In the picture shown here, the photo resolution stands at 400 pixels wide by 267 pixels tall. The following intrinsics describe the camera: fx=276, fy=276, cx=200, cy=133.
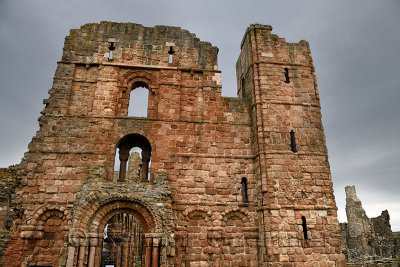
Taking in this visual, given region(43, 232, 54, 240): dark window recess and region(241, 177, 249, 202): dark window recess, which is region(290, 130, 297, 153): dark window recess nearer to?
region(241, 177, 249, 202): dark window recess

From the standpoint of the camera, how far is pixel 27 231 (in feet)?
29.8

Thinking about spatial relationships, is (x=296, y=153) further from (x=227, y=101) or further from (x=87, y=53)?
(x=87, y=53)

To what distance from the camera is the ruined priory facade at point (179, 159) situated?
9.14m

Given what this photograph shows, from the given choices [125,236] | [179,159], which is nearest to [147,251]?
[179,159]

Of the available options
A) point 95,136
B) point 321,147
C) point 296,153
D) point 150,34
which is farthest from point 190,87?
point 321,147

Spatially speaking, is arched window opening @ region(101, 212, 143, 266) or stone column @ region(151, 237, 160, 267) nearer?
stone column @ region(151, 237, 160, 267)

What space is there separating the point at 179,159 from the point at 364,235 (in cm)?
1789

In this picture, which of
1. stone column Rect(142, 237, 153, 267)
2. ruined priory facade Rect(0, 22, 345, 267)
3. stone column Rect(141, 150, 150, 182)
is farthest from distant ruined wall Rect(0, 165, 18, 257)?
stone column Rect(142, 237, 153, 267)

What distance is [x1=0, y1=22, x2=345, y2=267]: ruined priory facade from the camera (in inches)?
360

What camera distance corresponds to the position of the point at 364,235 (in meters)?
20.8

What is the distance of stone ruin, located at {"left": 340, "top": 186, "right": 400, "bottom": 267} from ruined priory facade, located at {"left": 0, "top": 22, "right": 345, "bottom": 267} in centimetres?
1337

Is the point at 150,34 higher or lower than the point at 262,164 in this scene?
higher

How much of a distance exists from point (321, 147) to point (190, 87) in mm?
5920

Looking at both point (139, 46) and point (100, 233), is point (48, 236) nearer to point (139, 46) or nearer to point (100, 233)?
point (100, 233)
